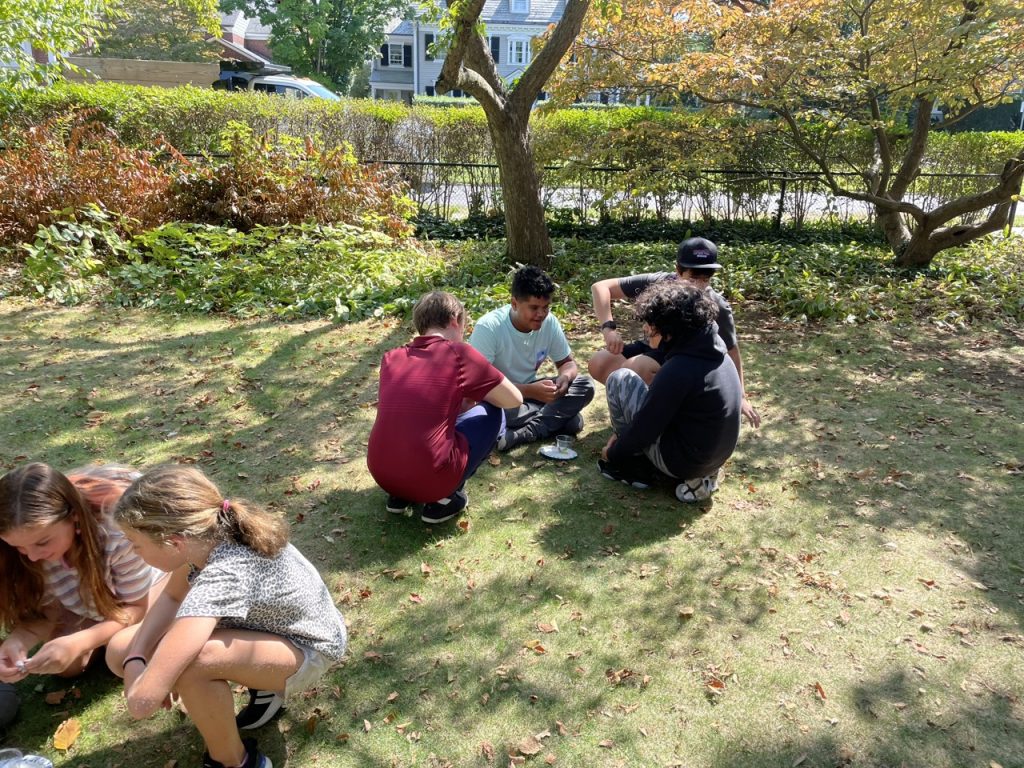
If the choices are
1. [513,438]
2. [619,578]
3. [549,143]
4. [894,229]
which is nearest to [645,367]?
[513,438]

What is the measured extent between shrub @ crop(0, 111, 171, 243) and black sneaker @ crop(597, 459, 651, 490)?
249 inches

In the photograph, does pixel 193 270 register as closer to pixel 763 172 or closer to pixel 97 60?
pixel 763 172

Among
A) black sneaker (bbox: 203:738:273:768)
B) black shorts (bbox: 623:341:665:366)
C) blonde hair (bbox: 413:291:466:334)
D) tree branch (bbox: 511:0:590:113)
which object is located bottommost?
black sneaker (bbox: 203:738:273:768)

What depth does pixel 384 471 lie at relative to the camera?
10.8ft

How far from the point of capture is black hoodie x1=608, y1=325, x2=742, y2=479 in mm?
3480

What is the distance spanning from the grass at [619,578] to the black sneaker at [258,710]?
0.27ft

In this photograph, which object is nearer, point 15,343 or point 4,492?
point 4,492

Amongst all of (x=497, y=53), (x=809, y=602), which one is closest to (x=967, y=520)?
(x=809, y=602)

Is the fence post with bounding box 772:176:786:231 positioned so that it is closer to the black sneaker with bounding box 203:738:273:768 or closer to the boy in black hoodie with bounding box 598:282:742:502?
the boy in black hoodie with bounding box 598:282:742:502

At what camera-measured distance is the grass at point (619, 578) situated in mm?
2436

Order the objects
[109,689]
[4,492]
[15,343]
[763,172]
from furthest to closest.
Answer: [763,172], [15,343], [109,689], [4,492]

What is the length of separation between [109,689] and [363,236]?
6350 millimetres

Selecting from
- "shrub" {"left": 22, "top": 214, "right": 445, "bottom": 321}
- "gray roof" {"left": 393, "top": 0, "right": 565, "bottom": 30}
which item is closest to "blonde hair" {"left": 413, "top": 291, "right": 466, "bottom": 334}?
"shrub" {"left": 22, "top": 214, "right": 445, "bottom": 321}

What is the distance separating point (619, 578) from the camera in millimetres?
3246
